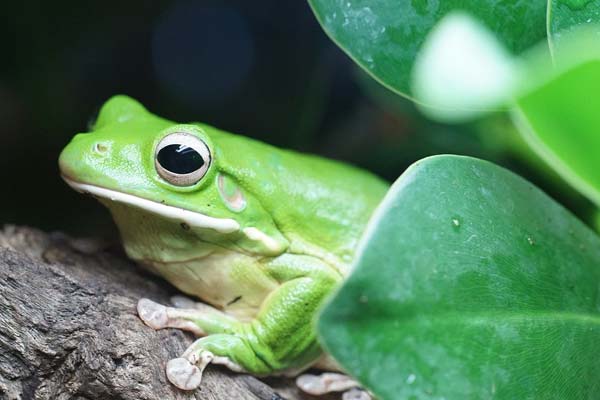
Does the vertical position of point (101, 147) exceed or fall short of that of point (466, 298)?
it falls short

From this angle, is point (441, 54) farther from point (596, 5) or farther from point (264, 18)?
point (264, 18)

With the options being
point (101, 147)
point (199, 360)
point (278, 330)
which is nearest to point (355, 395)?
point (278, 330)

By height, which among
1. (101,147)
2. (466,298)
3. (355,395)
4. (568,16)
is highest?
(568,16)

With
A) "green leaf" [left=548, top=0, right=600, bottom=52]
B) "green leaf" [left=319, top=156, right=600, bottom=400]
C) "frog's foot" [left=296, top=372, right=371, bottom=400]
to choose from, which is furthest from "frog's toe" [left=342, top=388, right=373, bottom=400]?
"green leaf" [left=548, top=0, right=600, bottom=52]

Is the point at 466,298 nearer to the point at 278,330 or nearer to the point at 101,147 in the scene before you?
the point at 278,330

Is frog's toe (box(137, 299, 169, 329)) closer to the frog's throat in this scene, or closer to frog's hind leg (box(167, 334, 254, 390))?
frog's hind leg (box(167, 334, 254, 390))

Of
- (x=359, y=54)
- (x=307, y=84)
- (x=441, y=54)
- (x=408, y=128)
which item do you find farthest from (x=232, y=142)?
(x=408, y=128)
